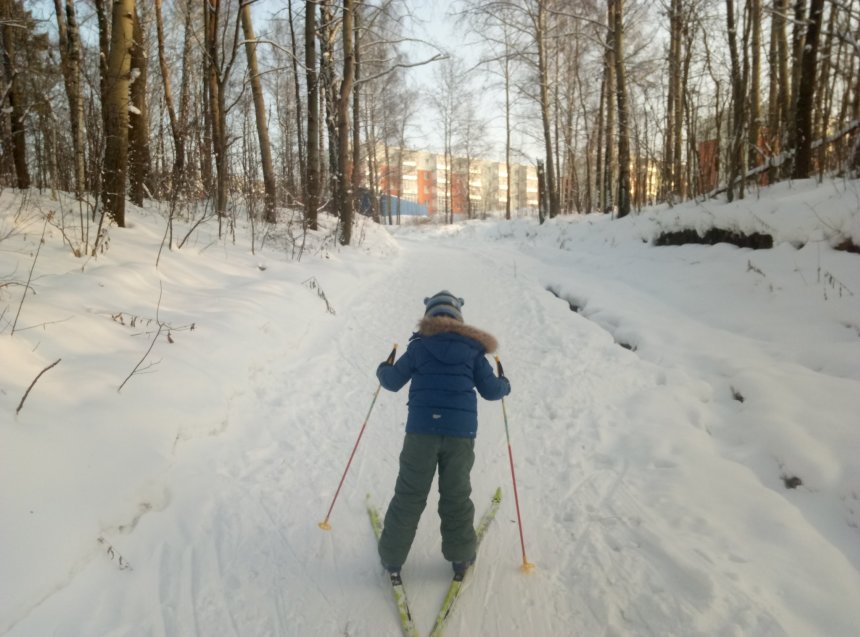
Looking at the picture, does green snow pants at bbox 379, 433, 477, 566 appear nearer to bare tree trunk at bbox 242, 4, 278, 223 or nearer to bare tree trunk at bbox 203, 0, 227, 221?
bare tree trunk at bbox 203, 0, 227, 221

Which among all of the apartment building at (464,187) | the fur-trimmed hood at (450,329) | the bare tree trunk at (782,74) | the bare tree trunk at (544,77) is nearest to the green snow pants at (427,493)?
the fur-trimmed hood at (450,329)

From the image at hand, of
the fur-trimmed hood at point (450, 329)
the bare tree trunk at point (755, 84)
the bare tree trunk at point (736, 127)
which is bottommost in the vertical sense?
the fur-trimmed hood at point (450, 329)

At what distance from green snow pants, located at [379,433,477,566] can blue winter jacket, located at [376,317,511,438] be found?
0.09 m

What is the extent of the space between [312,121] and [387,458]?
33.8ft

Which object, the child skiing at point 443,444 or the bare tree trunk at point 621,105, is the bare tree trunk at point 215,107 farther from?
the bare tree trunk at point 621,105

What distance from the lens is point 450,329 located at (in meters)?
2.63

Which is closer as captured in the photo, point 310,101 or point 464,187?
point 310,101

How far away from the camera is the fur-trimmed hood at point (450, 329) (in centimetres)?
264

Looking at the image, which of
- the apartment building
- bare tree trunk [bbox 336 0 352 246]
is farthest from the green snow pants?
the apartment building

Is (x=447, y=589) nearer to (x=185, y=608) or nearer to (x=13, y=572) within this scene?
(x=185, y=608)

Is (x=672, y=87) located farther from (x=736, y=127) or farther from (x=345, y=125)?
(x=345, y=125)

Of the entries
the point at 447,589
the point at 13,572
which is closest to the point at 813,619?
the point at 447,589

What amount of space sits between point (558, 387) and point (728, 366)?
172 cm

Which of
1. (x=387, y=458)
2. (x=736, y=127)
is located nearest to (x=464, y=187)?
(x=736, y=127)
